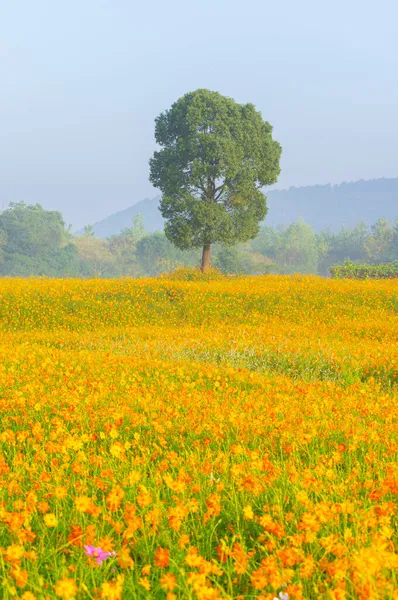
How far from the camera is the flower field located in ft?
7.11

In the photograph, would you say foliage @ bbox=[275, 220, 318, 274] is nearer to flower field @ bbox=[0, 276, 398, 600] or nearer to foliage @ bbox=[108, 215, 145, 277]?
foliage @ bbox=[108, 215, 145, 277]

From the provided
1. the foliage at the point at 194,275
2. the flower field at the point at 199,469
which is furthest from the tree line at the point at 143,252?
the flower field at the point at 199,469

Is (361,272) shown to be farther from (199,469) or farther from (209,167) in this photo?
(199,469)

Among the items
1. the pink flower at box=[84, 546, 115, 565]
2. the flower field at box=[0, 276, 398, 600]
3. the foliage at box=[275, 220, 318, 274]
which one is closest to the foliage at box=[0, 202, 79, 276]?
the foliage at box=[275, 220, 318, 274]

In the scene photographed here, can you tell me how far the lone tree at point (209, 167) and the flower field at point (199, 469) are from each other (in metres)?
16.4

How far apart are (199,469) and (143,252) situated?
8458cm

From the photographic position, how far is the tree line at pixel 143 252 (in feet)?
233

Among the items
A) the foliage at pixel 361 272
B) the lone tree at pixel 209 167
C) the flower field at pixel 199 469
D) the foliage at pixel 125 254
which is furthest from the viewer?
the foliage at pixel 125 254

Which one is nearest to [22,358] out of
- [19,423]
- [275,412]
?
[19,423]

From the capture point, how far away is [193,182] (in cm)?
2883

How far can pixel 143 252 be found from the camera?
8700 cm


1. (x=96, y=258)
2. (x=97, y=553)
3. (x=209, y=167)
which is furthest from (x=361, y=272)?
(x=96, y=258)

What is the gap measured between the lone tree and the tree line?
30154 mm

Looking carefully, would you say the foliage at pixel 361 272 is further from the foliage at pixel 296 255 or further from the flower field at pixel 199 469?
the foliage at pixel 296 255
